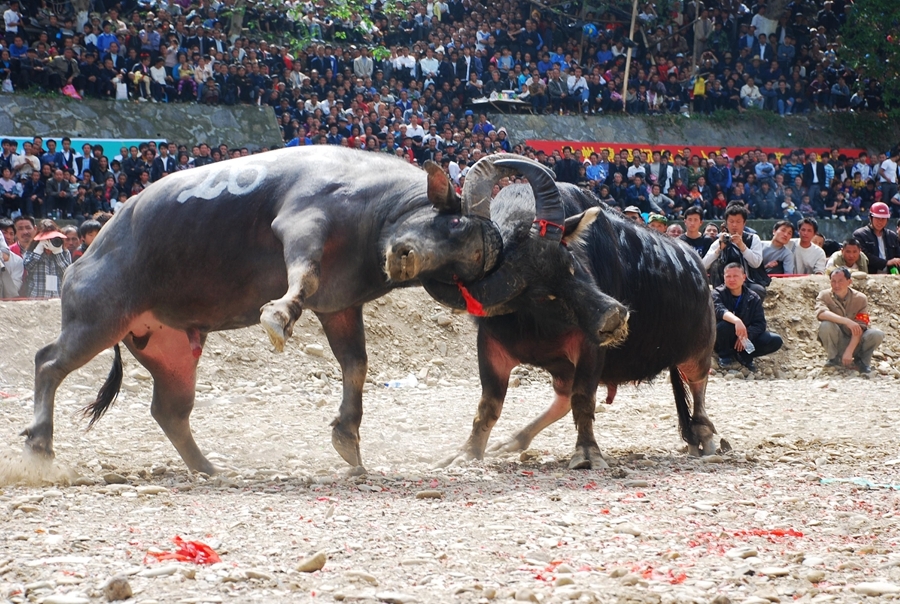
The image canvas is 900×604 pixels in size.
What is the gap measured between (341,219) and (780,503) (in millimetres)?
2693

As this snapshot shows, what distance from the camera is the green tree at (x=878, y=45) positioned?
29.2 metres

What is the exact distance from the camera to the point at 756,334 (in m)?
12.1

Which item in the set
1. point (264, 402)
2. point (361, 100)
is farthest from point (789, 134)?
point (264, 402)

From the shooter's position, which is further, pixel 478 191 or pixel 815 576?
pixel 478 191

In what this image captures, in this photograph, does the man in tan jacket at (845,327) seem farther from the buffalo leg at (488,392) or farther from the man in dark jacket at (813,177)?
the man in dark jacket at (813,177)

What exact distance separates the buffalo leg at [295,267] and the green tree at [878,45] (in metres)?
27.2

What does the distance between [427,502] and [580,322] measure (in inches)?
59.4

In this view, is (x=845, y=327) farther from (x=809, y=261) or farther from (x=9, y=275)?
(x=9, y=275)

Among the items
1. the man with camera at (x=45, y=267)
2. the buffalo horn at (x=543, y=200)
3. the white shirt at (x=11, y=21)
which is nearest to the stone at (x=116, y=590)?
the buffalo horn at (x=543, y=200)

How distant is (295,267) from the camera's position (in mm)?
5336

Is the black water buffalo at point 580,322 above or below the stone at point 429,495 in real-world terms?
above

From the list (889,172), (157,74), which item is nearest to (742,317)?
(157,74)

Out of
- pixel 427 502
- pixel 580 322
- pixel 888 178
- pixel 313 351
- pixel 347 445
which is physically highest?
pixel 580 322

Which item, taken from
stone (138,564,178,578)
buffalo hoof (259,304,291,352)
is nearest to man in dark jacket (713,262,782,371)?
buffalo hoof (259,304,291,352)
